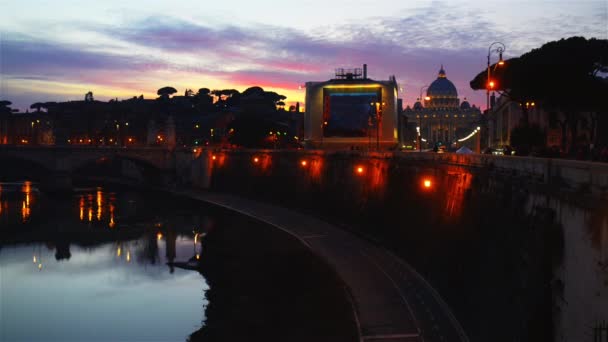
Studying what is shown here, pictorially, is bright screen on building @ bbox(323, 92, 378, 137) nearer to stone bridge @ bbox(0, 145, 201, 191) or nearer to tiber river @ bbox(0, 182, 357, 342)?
stone bridge @ bbox(0, 145, 201, 191)

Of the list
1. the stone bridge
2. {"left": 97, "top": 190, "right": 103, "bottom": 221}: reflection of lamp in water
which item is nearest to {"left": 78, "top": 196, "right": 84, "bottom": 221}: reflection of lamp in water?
{"left": 97, "top": 190, "right": 103, "bottom": 221}: reflection of lamp in water

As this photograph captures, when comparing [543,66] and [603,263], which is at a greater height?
[543,66]

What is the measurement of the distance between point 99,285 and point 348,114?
69.1 m

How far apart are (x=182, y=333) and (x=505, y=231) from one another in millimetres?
15577

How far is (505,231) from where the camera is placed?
2592 cm

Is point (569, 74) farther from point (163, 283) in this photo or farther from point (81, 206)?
point (81, 206)

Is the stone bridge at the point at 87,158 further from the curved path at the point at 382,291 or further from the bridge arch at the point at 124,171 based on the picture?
the curved path at the point at 382,291

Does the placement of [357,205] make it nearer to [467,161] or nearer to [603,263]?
[467,161]

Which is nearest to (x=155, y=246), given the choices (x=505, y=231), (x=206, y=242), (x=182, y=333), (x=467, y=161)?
(x=206, y=242)

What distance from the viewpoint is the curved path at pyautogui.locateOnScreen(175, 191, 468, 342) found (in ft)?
90.0

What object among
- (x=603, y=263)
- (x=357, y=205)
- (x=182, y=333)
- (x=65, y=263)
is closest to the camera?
(x=603, y=263)

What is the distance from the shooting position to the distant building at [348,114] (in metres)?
105

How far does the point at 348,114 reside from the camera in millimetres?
106000

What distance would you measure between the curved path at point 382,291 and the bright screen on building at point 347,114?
5246 cm
